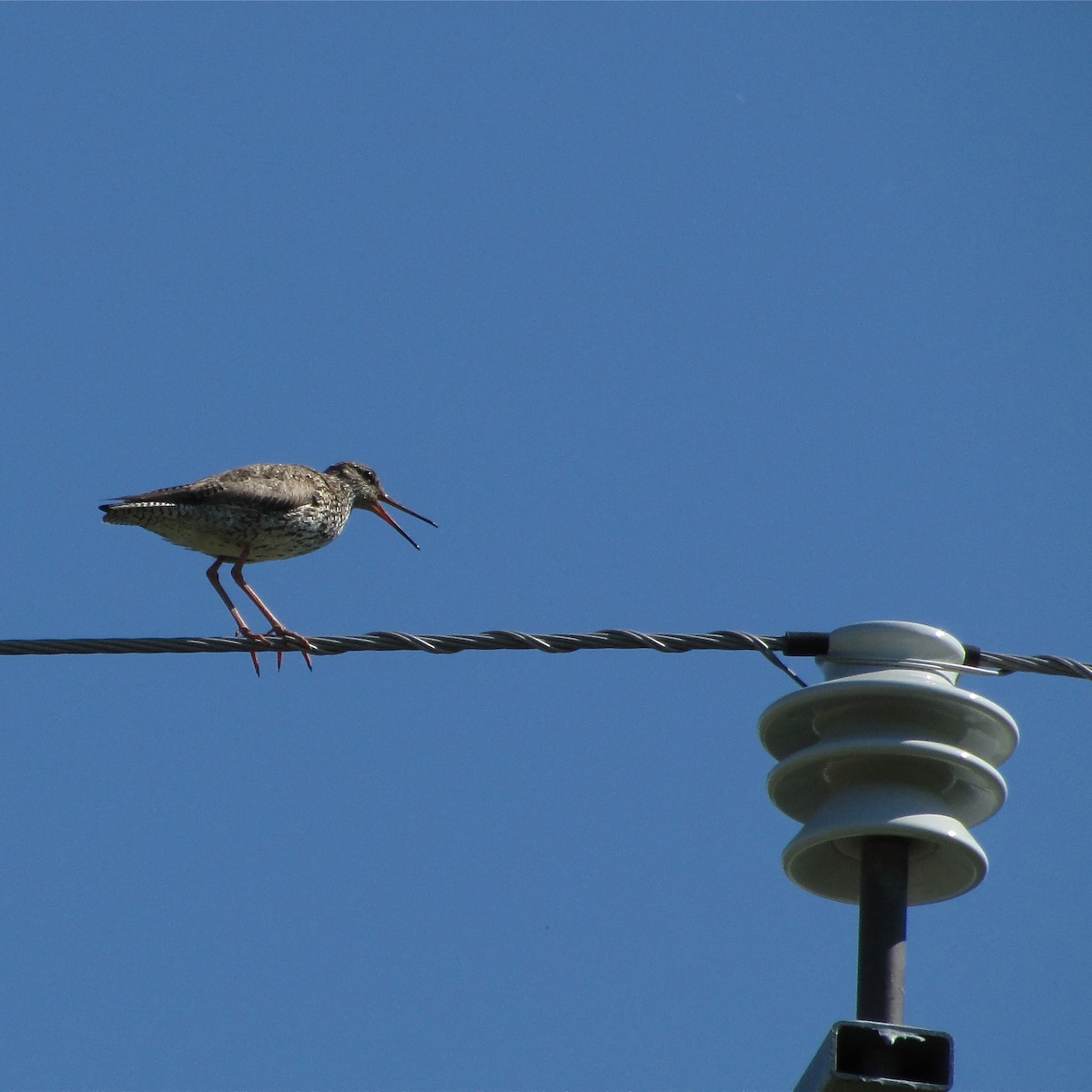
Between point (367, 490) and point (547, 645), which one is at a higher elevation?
point (367, 490)

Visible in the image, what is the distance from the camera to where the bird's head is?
1503 cm

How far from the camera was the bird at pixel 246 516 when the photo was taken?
12.0 meters

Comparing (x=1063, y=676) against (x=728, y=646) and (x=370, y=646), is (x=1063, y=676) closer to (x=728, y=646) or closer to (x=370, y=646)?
(x=728, y=646)

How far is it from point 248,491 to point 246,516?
190mm

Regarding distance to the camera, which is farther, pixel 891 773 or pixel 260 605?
pixel 260 605

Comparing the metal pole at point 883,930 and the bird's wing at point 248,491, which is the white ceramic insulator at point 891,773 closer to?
the metal pole at point 883,930

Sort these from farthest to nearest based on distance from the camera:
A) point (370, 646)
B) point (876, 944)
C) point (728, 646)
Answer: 1. point (370, 646)
2. point (728, 646)
3. point (876, 944)

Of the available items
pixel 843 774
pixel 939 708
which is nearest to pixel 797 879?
pixel 843 774

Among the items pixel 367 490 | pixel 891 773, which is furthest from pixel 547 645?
pixel 367 490

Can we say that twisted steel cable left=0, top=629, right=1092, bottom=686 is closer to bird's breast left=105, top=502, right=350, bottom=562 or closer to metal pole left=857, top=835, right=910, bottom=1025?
metal pole left=857, top=835, right=910, bottom=1025

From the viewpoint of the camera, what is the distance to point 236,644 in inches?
291

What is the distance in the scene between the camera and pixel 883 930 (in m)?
4.82

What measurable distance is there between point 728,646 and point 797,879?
1443 millimetres

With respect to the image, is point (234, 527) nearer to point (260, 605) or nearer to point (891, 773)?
point (260, 605)
